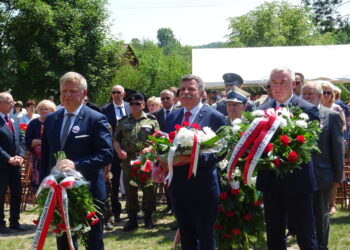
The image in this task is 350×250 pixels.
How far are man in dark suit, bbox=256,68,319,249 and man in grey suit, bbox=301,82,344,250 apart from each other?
0.95m

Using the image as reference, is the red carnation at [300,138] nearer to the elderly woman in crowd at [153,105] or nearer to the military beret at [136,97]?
the military beret at [136,97]

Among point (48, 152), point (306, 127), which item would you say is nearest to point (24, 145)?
point (48, 152)

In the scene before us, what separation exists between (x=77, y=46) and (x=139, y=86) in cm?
1221

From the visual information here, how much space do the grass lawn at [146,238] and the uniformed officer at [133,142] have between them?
1.05ft

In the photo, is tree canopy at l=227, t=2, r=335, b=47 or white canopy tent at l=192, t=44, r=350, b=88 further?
tree canopy at l=227, t=2, r=335, b=47

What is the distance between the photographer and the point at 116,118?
9.92 meters

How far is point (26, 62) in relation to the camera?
3516cm

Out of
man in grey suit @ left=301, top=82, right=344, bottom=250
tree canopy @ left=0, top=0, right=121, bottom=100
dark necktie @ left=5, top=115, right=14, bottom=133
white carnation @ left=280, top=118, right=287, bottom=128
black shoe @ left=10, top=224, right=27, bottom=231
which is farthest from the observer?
tree canopy @ left=0, top=0, right=121, bottom=100

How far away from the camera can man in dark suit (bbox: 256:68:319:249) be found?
4.84 meters

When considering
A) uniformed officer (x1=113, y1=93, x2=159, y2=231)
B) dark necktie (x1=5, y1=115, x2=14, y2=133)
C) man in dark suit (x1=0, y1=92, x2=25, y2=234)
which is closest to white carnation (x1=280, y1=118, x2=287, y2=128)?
uniformed officer (x1=113, y1=93, x2=159, y2=231)

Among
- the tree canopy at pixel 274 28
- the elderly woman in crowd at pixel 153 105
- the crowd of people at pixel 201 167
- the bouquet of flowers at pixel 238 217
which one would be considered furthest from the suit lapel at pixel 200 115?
the tree canopy at pixel 274 28

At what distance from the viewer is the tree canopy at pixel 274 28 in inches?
2084

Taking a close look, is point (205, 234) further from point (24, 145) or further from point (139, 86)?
point (139, 86)

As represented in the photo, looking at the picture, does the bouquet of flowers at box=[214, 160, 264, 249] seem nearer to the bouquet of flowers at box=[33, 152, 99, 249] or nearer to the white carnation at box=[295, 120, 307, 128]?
the white carnation at box=[295, 120, 307, 128]
